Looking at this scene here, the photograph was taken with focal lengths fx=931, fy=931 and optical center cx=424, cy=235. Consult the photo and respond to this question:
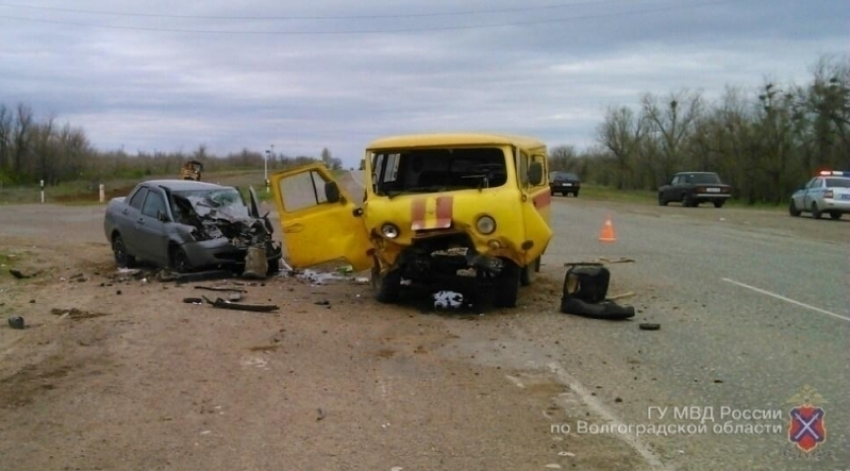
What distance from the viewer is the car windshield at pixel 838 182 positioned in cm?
3338

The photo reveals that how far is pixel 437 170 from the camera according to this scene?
1212 cm

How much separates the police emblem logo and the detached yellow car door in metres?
5.65

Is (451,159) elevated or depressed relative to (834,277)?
elevated

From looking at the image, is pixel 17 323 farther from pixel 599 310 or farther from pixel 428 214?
pixel 599 310

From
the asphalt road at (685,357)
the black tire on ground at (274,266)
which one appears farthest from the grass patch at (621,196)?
the black tire on ground at (274,266)

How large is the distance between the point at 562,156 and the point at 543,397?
97.8m

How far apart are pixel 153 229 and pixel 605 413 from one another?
34.6 ft

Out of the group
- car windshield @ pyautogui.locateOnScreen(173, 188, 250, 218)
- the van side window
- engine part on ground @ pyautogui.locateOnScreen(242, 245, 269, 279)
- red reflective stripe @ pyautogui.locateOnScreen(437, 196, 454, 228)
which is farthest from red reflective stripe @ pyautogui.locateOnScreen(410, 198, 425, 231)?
car windshield @ pyautogui.locateOnScreen(173, 188, 250, 218)

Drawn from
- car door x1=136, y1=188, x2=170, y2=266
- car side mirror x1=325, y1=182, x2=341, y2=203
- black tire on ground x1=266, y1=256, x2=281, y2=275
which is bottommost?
black tire on ground x1=266, y1=256, x2=281, y2=275

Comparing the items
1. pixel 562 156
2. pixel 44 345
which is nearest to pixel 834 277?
pixel 44 345

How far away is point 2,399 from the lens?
701cm

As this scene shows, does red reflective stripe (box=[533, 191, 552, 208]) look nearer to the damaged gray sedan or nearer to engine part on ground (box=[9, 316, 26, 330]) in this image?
the damaged gray sedan

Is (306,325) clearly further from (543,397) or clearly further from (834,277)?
(834,277)

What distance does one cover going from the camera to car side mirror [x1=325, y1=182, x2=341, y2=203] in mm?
11562
